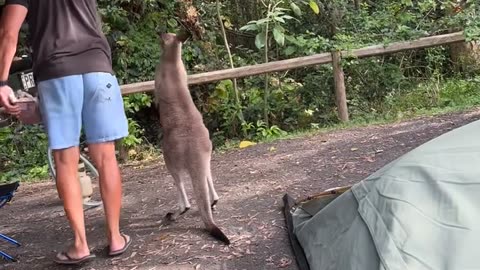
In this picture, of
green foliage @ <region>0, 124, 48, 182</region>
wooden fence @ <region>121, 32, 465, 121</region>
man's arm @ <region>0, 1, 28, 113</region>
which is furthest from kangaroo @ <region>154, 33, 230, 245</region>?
green foliage @ <region>0, 124, 48, 182</region>

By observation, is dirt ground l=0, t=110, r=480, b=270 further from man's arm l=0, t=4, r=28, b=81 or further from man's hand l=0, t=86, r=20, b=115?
man's arm l=0, t=4, r=28, b=81

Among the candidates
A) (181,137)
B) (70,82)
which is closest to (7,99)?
(70,82)

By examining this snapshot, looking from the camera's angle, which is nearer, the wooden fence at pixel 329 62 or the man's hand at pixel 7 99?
the man's hand at pixel 7 99

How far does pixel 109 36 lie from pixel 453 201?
8028 mm

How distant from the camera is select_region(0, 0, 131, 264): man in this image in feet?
12.1

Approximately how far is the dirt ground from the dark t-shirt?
1291mm

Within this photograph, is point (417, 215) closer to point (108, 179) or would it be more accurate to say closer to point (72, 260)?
point (108, 179)

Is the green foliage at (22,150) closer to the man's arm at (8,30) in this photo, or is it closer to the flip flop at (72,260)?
the flip flop at (72,260)

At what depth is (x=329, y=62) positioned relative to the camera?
8656 millimetres

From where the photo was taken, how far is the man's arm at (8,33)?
3564 mm

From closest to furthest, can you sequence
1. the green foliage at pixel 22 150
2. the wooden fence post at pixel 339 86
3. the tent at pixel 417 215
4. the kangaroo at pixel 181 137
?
the tent at pixel 417 215
the kangaroo at pixel 181 137
the wooden fence post at pixel 339 86
the green foliage at pixel 22 150

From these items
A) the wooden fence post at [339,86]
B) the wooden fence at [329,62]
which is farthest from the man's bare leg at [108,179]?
the wooden fence post at [339,86]

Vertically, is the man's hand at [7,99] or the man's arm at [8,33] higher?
the man's arm at [8,33]

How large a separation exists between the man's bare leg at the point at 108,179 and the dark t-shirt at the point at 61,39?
1.64ft
